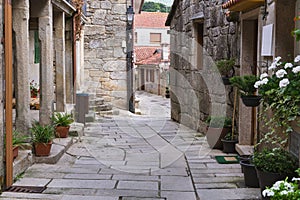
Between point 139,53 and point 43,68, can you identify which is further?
point 139,53

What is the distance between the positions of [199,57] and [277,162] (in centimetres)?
519

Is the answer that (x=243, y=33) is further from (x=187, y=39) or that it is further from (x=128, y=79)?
(x=128, y=79)

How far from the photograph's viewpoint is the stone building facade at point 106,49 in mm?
11875

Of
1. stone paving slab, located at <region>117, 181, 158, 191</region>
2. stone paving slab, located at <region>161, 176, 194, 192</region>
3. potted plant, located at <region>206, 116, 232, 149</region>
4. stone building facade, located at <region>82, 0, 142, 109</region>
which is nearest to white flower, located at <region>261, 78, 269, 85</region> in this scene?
stone paving slab, located at <region>161, 176, 194, 192</region>

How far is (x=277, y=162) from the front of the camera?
330 centimetres

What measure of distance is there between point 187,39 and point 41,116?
416 cm

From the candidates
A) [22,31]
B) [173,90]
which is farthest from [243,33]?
[173,90]

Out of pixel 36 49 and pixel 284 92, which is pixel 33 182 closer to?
pixel 284 92

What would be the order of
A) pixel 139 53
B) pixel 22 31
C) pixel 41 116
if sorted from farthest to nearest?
pixel 139 53 → pixel 41 116 → pixel 22 31

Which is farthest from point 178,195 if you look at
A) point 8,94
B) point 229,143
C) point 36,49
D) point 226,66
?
point 36,49

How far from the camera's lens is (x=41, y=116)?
5969 millimetres

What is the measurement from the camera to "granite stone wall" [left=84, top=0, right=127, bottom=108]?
11875 millimetres

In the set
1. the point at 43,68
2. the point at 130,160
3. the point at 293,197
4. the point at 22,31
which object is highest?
the point at 22,31

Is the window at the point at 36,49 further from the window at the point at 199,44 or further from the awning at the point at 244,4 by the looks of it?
the awning at the point at 244,4
